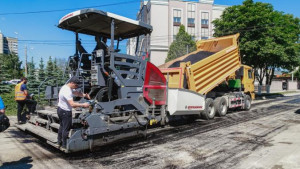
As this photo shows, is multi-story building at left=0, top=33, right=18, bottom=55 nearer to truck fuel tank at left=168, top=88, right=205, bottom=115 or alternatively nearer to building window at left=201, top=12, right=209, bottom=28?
building window at left=201, top=12, right=209, bottom=28

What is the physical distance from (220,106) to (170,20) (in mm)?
30536

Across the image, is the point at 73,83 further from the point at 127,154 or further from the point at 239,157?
the point at 239,157

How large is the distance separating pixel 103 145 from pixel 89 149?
0.30 metres

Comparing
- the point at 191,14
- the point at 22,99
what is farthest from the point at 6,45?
the point at 22,99

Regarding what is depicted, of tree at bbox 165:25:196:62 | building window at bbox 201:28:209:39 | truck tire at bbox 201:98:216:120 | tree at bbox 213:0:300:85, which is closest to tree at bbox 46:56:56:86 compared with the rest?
truck tire at bbox 201:98:216:120

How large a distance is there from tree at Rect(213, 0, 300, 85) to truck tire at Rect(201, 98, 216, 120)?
1007cm

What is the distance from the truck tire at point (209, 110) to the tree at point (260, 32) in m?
10.1

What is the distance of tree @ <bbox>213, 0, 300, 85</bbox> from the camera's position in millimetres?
16922

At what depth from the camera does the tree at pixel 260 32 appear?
1692cm

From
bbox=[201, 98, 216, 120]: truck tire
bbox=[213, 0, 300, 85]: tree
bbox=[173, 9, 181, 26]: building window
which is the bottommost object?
bbox=[201, 98, 216, 120]: truck tire

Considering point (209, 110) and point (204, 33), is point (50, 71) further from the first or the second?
point (204, 33)

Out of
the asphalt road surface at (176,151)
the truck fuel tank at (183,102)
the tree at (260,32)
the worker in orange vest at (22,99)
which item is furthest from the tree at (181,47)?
the worker in orange vest at (22,99)

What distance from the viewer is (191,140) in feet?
19.2

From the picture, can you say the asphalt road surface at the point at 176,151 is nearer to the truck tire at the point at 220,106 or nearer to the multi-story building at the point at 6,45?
the truck tire at the point at 220,106
